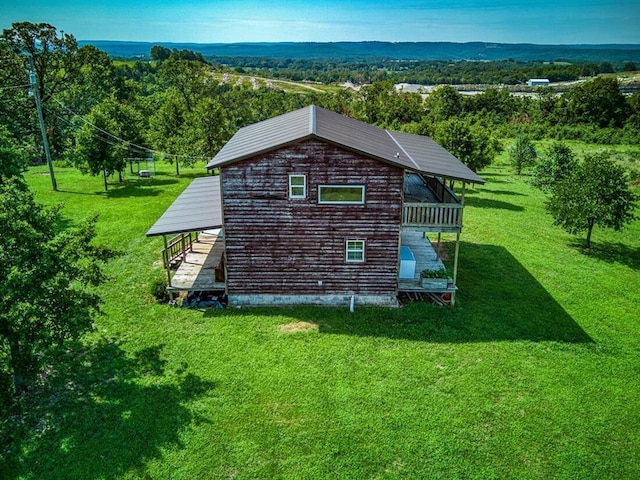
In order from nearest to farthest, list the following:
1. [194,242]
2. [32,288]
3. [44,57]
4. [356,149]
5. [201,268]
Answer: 1. [32,288]
2. [356,149]
3. [201,268]
4. [194,242]
5. [44,57]

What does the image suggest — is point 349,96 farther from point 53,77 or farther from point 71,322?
point 71,322

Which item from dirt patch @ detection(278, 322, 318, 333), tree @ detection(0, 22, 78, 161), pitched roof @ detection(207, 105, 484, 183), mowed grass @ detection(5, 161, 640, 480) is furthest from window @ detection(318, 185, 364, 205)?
tree @ detection(0, 22, 78, 161)

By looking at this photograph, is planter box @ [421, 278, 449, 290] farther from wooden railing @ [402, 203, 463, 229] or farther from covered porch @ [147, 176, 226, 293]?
covered porch @ [147, 176, 226, 293]

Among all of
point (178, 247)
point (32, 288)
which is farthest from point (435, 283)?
point (32, 288)

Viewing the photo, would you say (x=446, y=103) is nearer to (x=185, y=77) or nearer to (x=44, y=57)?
(x=185, y=77)

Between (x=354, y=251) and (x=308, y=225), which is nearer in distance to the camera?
(x=308, y=225)

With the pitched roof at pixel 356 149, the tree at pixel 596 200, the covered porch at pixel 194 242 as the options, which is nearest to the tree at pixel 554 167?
the tree at pixel 596 200

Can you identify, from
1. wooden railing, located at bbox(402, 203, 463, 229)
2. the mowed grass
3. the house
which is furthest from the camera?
wooden railing, located at bbox(402, 203, 463, 229)
